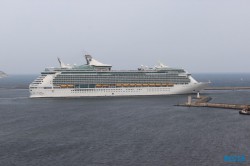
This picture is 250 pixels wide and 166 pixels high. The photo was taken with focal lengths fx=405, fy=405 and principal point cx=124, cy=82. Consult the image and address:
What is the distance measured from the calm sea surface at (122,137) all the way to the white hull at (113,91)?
26.1 m

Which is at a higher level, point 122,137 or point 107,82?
point 107,82

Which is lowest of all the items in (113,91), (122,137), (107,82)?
(122,137)

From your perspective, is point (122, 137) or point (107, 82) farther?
point (107, 82)

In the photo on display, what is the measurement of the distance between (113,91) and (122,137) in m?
55.9

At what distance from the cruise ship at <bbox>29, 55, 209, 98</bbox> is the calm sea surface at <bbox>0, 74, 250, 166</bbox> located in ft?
89.1

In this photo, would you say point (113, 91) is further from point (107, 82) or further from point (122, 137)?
point (122, 137)

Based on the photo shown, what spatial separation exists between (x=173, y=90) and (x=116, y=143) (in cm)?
6248

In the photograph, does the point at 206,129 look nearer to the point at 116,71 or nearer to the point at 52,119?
the point at 52,119

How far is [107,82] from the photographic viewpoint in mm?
104812

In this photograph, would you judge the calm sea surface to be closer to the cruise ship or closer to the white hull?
the white hull

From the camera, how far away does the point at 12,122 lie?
6069 centimetres

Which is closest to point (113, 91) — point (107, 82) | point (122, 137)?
point (107, 82)

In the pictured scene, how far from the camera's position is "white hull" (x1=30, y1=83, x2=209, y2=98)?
102m

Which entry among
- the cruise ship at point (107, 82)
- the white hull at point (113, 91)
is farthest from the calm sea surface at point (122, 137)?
the cruise ship at point (107, 82)
